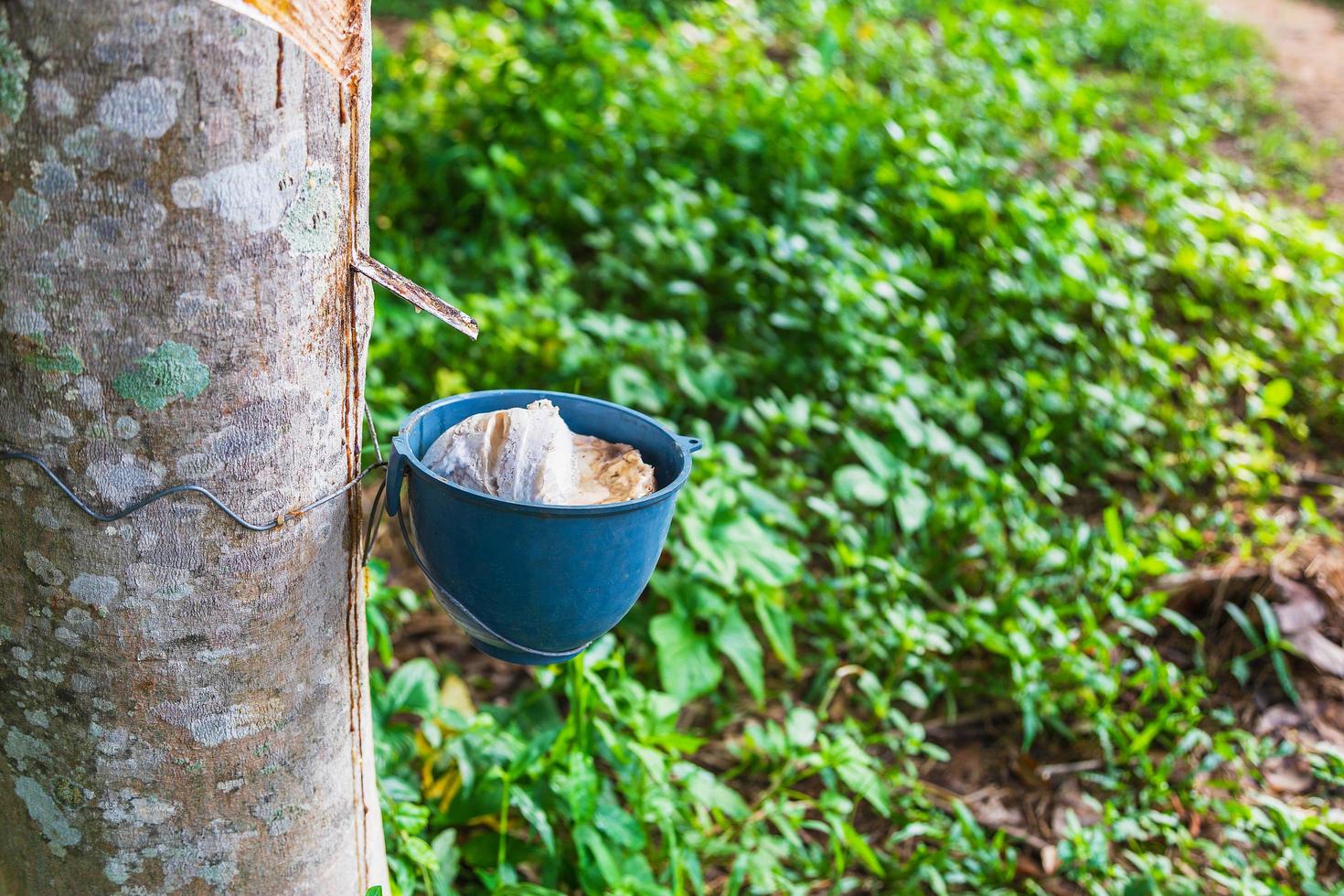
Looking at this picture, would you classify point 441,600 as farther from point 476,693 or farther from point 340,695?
point 476,693

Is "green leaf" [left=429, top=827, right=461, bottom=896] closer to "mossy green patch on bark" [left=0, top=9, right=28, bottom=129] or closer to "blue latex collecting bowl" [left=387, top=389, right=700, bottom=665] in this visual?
"blue latex collecting bowl" [left=387, top=389, right=700, bottom=665]

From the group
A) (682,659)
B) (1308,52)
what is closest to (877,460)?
(682,659)

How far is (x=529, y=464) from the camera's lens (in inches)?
48.2

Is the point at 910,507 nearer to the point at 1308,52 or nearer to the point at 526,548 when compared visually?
the point at 526,548

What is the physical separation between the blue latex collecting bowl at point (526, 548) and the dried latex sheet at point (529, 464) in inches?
1.5

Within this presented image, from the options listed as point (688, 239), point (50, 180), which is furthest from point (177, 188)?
point (688, 239)

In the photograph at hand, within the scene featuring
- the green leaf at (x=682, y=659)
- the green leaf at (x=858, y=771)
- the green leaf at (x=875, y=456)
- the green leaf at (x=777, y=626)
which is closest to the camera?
the green leaf at (x=858, y=771)

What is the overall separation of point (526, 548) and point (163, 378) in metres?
0.41

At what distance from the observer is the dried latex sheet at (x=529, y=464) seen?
1216 millimetres

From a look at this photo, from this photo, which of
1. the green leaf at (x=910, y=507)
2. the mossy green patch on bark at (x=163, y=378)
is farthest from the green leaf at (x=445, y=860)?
the green leaf at (x=910, y=507)

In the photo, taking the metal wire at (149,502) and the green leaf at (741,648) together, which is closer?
the metal wire at (149,502)

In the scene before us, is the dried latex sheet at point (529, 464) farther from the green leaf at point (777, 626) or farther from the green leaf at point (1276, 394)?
the green leaf at point (1276, 394)

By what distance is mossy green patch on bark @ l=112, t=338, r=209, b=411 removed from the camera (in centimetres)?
96

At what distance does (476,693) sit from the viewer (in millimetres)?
2412
